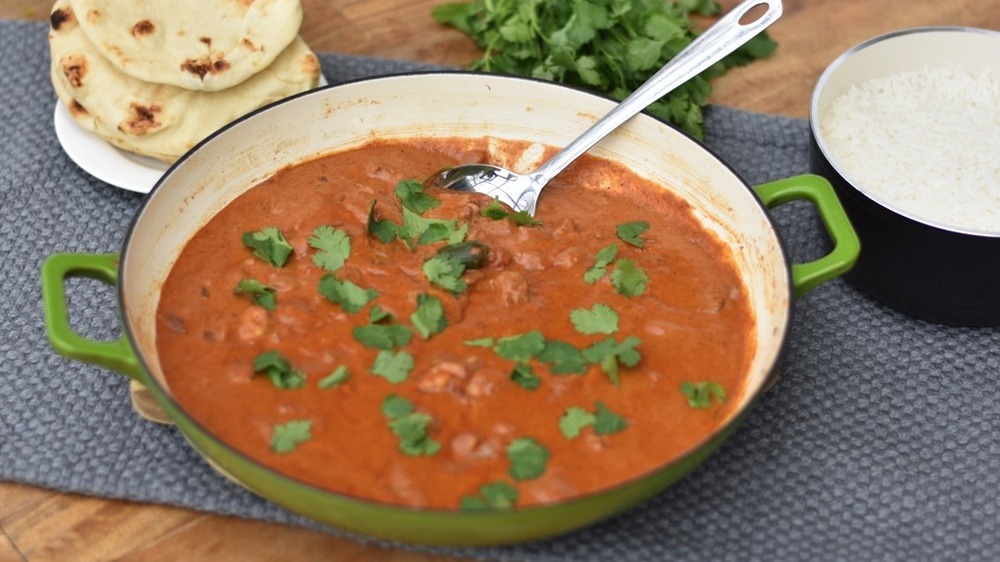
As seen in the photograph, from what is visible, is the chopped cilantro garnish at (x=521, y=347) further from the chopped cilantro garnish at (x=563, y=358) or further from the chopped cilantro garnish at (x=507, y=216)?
the chopped cilantro garnish at (x=507, y=216)

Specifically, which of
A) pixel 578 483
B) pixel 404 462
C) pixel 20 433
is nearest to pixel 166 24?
pixel 20 433

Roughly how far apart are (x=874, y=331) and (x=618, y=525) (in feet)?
3.47

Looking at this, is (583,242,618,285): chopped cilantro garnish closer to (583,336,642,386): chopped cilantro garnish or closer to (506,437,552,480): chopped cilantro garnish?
(583,336,642,386): chopped cilantro garnish

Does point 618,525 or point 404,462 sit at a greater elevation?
point 404,462

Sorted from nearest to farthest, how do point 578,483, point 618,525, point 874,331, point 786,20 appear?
1. point 578,483
2. point 618,525
3. point 874,331
4. point 786,20

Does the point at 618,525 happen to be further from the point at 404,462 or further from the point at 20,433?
the point at 20,433

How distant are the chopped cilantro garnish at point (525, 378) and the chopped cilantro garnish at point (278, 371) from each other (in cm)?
49

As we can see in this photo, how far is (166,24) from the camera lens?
328cm

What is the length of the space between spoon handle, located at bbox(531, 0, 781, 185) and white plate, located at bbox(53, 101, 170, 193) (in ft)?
3.92

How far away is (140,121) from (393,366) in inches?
50.3

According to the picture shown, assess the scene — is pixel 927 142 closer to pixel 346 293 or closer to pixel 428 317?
pixel 428 317

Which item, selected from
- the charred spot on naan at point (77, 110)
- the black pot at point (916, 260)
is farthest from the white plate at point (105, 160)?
the black pot at point (916, 260)

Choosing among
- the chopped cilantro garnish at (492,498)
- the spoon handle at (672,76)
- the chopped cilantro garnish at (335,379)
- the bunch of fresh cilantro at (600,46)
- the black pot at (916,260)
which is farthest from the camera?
the bunch of fresh cilantro at (600,46)

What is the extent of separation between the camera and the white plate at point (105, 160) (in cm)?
333
